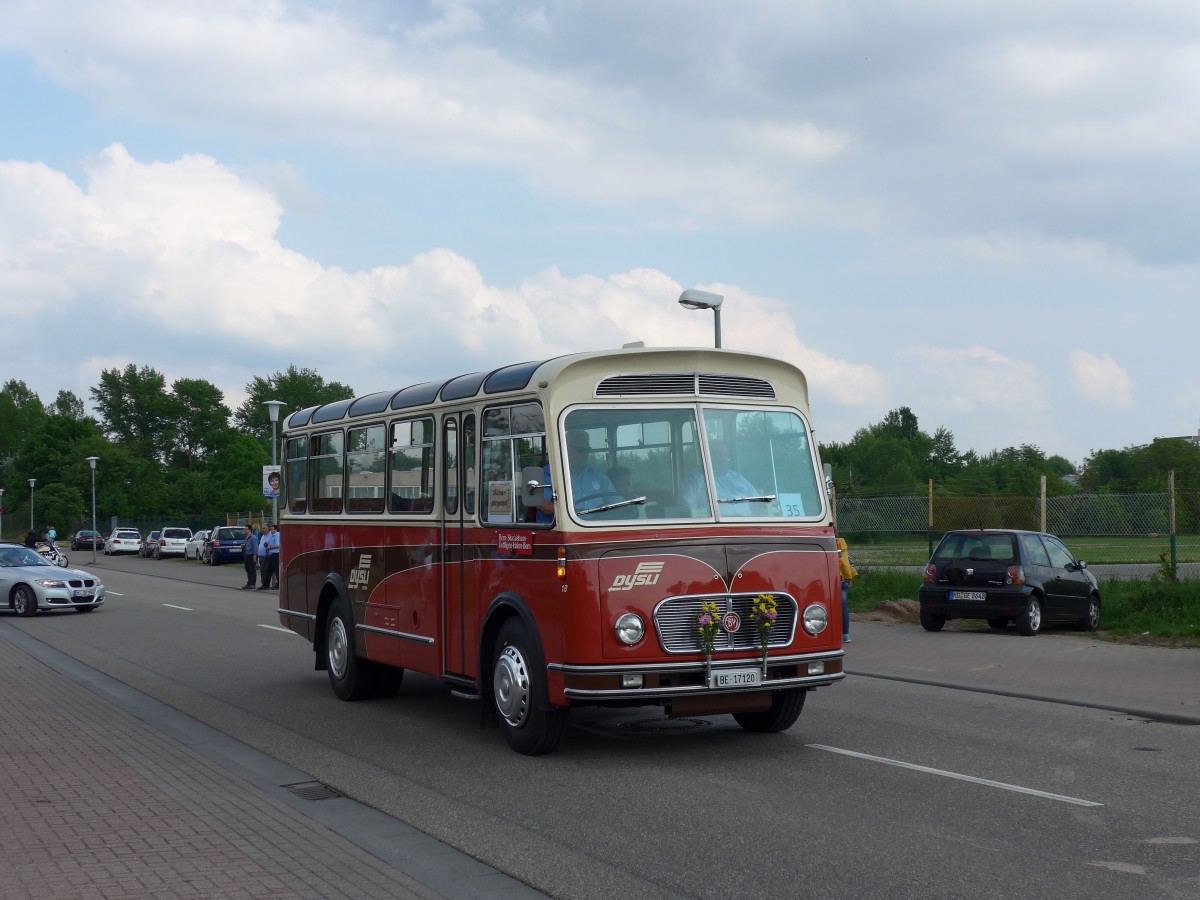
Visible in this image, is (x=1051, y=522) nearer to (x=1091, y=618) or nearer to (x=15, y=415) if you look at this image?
(x=1091, y=618)

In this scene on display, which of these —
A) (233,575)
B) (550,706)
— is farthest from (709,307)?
(233,575)

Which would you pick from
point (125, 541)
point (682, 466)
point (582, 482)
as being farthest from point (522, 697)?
point (125, 541)

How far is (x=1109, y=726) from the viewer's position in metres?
Result: 10.6

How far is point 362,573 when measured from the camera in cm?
1205

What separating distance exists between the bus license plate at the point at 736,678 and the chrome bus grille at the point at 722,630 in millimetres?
148

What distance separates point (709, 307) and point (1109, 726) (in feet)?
44.3

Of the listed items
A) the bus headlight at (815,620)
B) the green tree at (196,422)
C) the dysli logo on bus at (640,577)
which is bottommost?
the bus headlight at (815,620)

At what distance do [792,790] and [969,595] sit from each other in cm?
1186

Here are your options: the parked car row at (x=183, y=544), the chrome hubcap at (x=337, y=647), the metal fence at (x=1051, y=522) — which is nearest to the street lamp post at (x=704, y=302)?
the metal fence at (x=1051, y=522)

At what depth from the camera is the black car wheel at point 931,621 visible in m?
19.6

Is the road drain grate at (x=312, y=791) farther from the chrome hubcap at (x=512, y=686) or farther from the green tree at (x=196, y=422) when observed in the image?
the green tree at (x=196, y=422)

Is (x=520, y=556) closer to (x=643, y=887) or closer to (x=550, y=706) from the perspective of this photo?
(x=550, y=706)

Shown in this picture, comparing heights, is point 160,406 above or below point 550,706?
above

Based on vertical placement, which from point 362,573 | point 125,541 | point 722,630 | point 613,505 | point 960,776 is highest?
point 613,505
